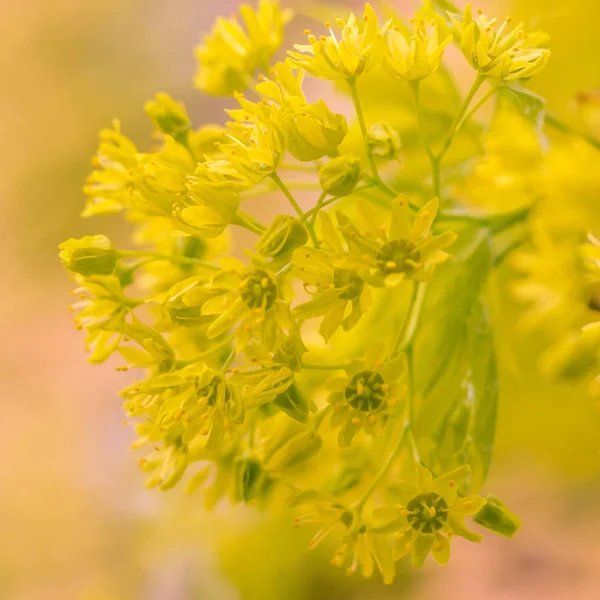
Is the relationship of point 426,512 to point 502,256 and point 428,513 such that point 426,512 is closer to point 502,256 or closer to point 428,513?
point 428,513

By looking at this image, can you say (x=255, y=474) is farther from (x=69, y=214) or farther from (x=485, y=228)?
(x=69, y=214)

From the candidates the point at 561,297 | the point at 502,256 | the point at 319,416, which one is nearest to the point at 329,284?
the point at 319,416

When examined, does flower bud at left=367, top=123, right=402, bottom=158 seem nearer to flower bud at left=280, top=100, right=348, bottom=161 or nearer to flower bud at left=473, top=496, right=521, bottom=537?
flower bud at left=280, top=100, right=348, bottom=161

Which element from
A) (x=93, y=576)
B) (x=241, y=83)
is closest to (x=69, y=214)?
(x=93, y=576)

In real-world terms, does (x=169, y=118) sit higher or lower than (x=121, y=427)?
higher

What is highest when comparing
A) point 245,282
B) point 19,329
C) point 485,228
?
point 245,282

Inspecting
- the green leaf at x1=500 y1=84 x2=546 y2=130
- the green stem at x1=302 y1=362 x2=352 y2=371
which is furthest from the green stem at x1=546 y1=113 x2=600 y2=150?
the green stem at x1=302 y1=362 x2=352 y2=371

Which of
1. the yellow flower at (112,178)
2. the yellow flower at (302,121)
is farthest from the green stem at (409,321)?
the yellow flower at (112,178)
